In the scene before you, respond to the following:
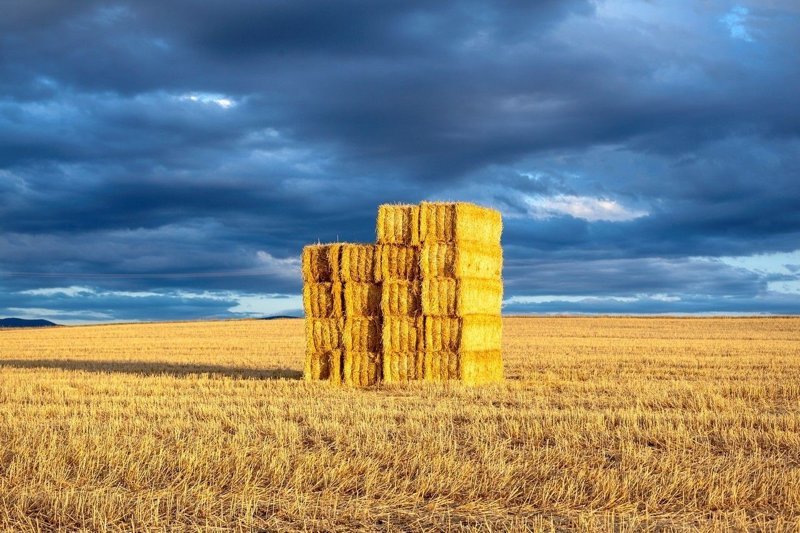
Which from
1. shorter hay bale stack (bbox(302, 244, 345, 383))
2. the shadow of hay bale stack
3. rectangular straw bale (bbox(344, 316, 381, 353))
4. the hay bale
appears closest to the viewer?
the hay bale

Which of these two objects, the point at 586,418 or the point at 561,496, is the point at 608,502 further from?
the point at 586,418

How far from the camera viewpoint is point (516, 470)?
8617 mm

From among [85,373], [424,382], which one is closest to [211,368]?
[85,373]

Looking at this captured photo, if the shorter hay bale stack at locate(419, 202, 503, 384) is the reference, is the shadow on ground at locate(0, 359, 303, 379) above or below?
below

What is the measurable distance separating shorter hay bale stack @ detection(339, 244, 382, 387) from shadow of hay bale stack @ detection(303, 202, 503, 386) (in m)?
0.02

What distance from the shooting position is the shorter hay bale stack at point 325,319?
18.7m

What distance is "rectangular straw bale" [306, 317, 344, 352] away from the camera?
18688mm

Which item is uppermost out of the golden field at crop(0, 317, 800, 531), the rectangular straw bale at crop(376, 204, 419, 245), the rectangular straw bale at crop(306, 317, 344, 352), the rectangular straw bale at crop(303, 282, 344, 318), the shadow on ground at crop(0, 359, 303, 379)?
the rectangular straw bale at crop(376, 204, 419, 245)

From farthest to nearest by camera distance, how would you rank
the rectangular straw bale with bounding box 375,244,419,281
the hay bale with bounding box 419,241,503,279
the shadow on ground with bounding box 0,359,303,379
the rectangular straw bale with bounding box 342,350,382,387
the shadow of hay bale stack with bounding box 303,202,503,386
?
1. the shadow on ground with bounding box 0,359,303,379
2. the rectangular straw bale with bounding box 342,350,382,387
3. the rectangular straw bale with bounding box 375,244,419,281
4. the shadow of hay bale stack with bounding box 303,202,503,386
5. the hay bale with bounding box 419,241,503,279

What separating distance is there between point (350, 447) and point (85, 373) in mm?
12517

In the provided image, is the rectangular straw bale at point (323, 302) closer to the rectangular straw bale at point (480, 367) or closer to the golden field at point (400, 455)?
the golden field at point (400, 455)

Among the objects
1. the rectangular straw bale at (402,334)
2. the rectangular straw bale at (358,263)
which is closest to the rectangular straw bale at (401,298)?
the rectangular straw bale at (402,334)

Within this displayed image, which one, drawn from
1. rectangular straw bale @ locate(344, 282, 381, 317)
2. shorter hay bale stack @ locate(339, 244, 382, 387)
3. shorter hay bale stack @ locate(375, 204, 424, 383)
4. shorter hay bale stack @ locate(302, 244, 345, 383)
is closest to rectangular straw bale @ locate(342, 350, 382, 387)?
shorter hay bale stack @ locate(339, 244, 382, 387)

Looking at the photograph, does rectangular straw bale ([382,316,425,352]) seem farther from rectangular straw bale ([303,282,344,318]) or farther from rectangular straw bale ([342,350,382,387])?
rectangular straw bale ([303,282,344,318])
